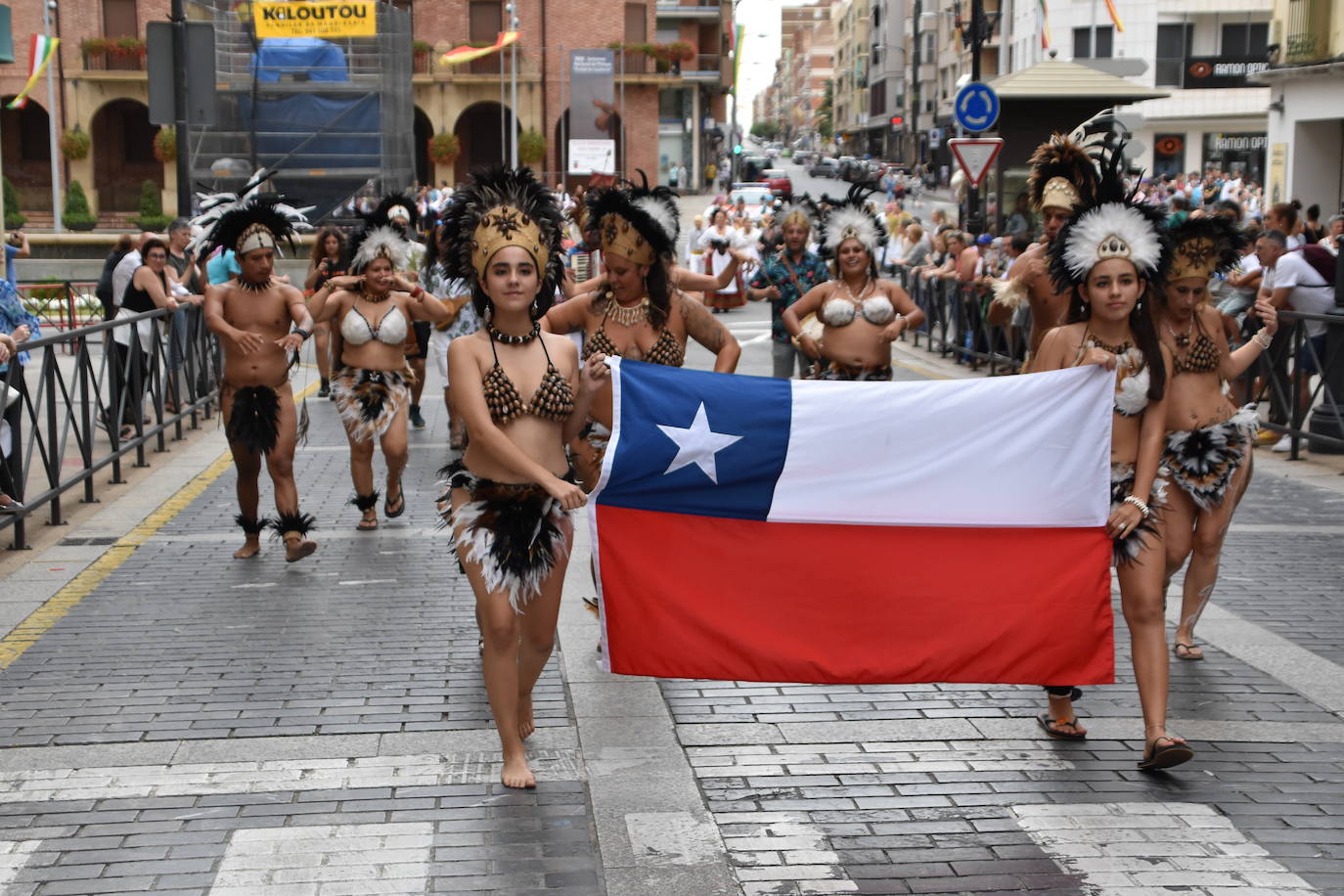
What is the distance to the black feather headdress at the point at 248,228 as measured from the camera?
9.51 metres

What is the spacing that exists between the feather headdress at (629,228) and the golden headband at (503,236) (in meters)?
1.38

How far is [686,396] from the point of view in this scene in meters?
6.12

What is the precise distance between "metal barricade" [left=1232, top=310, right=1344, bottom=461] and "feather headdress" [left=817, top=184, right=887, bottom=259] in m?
5.38

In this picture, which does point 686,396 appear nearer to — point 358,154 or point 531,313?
point 531,313

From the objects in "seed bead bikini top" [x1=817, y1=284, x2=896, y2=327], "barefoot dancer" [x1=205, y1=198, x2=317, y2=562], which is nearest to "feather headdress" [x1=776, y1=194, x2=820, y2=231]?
"seed bead bikini top" [x1=817, y1=284, x2=896, y2=327]

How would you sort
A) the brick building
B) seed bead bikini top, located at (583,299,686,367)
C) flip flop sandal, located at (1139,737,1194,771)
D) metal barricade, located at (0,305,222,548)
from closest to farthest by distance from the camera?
flip flop sandal, located at (1139,737,1194,771), seed bead bikini top, located at (583,299,686,367), metal barricade, located at (0,305,222,548), the brick building

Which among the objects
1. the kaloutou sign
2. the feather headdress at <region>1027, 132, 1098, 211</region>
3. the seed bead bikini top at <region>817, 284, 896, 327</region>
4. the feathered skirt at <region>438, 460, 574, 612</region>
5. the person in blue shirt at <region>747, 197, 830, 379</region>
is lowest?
the feathered skirt at <region>438, 460, 574, 612</region>

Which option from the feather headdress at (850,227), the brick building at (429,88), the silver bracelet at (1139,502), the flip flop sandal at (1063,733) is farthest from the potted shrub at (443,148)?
the silver bracelet at (1139,502)

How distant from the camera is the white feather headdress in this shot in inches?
409

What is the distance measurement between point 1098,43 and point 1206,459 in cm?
5677

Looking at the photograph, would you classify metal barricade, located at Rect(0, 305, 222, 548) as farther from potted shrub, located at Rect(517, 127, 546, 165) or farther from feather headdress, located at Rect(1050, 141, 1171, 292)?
potted shrub, located at Rect(517, 127, 546, 165)

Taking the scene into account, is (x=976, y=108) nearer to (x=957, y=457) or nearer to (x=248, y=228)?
(x=248, y=228)

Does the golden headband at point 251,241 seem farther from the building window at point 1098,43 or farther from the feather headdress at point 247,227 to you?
the building window at point 1098,43

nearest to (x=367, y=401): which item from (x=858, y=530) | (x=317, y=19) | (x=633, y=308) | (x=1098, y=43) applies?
(x=633, y=308)
